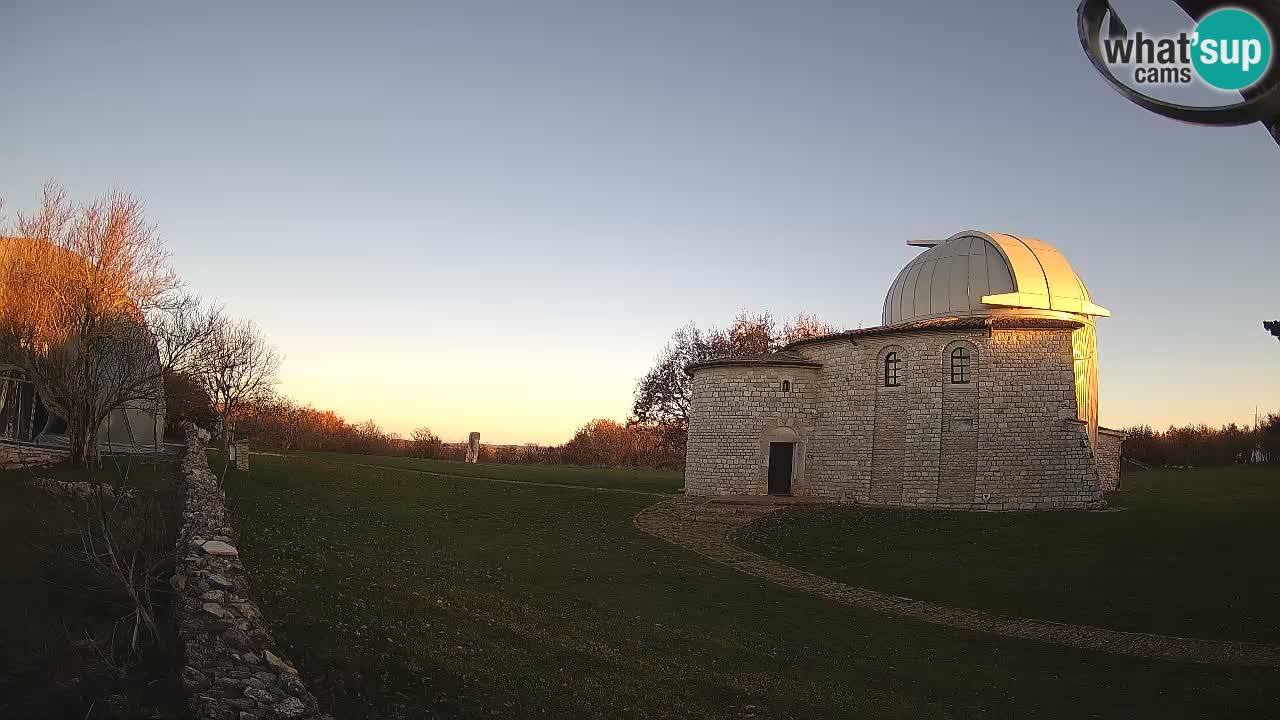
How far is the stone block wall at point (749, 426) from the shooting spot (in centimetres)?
2795

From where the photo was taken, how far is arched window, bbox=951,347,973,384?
25.1 metres

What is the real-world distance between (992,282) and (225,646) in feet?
83.2

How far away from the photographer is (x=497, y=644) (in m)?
9.40

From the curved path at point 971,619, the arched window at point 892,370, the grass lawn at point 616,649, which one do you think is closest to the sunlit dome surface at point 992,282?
the arched window at point 892,370

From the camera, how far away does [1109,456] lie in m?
32.1

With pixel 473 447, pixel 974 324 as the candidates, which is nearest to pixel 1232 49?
pixel 974 324

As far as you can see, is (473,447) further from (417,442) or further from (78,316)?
(78,316)

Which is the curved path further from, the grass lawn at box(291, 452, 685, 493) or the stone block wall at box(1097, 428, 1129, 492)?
the stone block wall at box(1097, 428, 1129, 492)

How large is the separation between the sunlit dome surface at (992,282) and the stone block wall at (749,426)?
4.80 m

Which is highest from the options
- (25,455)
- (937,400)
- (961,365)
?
(961,365)

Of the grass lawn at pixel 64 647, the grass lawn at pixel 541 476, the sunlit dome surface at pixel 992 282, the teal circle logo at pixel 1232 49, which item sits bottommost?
the grass lawn at pixel 64 647

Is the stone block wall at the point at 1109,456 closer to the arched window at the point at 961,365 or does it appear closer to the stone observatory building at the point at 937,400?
the stone observatory building at the point at 937,400

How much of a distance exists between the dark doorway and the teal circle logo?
25978 millimetres

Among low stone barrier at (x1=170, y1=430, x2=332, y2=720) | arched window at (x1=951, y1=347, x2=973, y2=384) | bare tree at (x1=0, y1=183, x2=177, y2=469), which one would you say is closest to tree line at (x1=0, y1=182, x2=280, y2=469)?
bare tree at (x1=0, y1=183, x2=177, y2=469)
